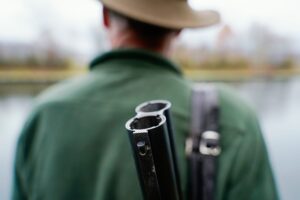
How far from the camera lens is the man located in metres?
1.13

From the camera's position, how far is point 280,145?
6.86m

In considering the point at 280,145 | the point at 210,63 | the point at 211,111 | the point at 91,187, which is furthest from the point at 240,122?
the point at 210,63

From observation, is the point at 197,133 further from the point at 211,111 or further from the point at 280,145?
the point at 280,145

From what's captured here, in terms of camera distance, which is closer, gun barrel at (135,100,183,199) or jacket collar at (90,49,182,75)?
gun barrel at (135,100,183,199)

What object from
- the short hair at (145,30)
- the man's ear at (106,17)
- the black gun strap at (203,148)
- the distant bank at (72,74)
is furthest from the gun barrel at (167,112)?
the distant bank at (72,74)

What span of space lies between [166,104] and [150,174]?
162 millimetres

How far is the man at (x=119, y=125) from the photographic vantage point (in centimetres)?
113

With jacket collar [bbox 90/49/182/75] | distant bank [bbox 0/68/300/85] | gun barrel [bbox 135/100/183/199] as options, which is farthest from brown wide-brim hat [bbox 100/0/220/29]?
distant bank [bbox 0/68/300/85]

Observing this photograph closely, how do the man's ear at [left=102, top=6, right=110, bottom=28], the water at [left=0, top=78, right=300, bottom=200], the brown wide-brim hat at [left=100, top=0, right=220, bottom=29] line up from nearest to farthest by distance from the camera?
1. the brown wide-brim hat at [left=100, top=0, right=220, bottom=29]
2. the man's ear at [left=102, top=6, right=110, bottom=28]
3. the water at [left=0, top=78, right=300, bottom=200]

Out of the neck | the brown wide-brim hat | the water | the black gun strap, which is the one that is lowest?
the water

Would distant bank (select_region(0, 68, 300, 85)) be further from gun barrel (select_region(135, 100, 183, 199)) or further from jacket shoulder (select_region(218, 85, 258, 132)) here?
gun barrel (select_region(135, 100, 183, 199))

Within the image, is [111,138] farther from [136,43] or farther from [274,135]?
[274,135]

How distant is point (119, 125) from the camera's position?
1.17 m

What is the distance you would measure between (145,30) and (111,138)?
0.38 meters
